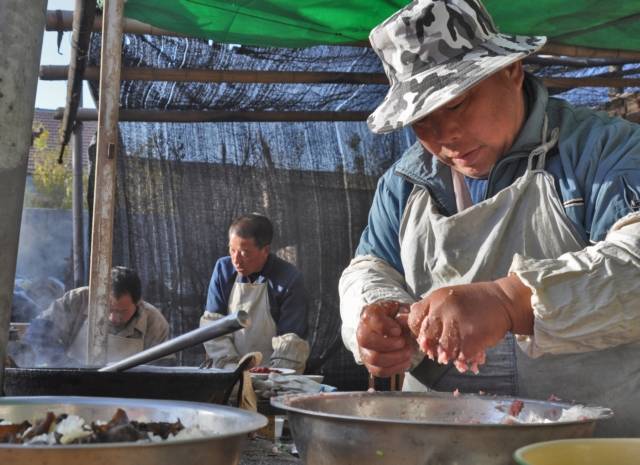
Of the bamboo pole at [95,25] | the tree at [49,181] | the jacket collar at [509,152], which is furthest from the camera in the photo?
the tree at [49,181]

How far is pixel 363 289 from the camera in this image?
2105mm

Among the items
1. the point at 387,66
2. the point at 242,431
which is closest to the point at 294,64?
the point at 387,66

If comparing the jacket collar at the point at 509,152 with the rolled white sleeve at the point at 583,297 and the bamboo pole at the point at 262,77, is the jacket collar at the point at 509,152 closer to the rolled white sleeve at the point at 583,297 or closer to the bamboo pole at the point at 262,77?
the rolled white sleeve at the point at 583,297

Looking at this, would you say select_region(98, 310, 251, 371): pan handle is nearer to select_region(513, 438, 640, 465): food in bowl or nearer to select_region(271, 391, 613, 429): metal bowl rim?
select_region(271, 391, 613, 429): metal bowl rim

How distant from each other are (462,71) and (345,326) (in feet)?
2.25

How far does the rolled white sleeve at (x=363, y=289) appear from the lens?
204 centimetres

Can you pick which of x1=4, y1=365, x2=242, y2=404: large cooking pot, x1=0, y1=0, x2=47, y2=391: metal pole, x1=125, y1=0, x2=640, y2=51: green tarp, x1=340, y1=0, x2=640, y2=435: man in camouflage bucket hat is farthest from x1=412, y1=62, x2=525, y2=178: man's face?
x1=125, y1=0, x2=640, y2=51: green tarp

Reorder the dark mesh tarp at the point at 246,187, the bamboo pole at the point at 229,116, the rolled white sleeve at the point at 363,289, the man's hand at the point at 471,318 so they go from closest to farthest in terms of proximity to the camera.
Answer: the man's hand at the point at 471,318
the rolled white sleeve at the point at 363,289
the bamboo pole at the point at 229,116
the dark mesh tarp at the point at 246,187

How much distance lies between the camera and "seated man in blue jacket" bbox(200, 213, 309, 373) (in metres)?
5.80

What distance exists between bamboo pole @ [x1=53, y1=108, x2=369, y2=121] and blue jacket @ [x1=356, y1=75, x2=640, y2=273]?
4273mm

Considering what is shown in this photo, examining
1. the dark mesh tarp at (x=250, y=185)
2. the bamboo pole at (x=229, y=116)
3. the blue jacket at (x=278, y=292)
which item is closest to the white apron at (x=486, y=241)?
the blue jacket at (x=278, y=292)

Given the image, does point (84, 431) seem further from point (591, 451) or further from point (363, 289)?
point (363, 289)

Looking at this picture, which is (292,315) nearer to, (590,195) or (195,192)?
(195,192)

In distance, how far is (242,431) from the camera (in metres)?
1.18
